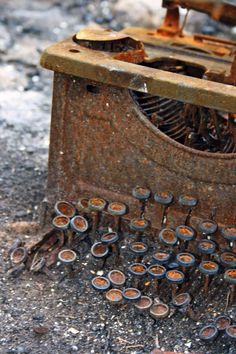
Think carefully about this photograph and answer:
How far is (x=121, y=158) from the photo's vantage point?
11.3 ft

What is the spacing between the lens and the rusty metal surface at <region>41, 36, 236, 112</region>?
121 inches

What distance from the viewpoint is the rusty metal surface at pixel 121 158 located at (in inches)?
129

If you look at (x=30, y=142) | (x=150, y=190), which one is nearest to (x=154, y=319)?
(x=150, y=190)

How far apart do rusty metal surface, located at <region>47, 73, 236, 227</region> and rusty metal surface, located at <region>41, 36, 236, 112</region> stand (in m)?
0.09

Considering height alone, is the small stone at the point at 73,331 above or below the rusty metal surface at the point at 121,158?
below

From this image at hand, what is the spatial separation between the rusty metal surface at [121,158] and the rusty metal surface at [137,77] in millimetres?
88

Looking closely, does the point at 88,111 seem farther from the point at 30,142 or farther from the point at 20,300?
the point at 30,142

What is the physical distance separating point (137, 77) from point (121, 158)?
1.47 ft

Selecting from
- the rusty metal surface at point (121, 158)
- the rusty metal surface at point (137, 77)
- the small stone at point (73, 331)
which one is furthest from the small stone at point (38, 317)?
the rusty metal surface at point (137, 77)

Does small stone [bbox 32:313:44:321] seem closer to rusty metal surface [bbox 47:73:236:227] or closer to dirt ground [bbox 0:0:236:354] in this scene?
dirt ground [bbox 0:0:236:354]

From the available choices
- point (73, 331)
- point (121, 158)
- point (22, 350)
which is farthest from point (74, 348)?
point (121, 158)

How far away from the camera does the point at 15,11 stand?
286 inches

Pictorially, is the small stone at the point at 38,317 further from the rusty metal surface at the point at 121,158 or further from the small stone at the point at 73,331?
the rusty metal surface at the point at 121,158

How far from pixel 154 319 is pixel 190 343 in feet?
0.67
